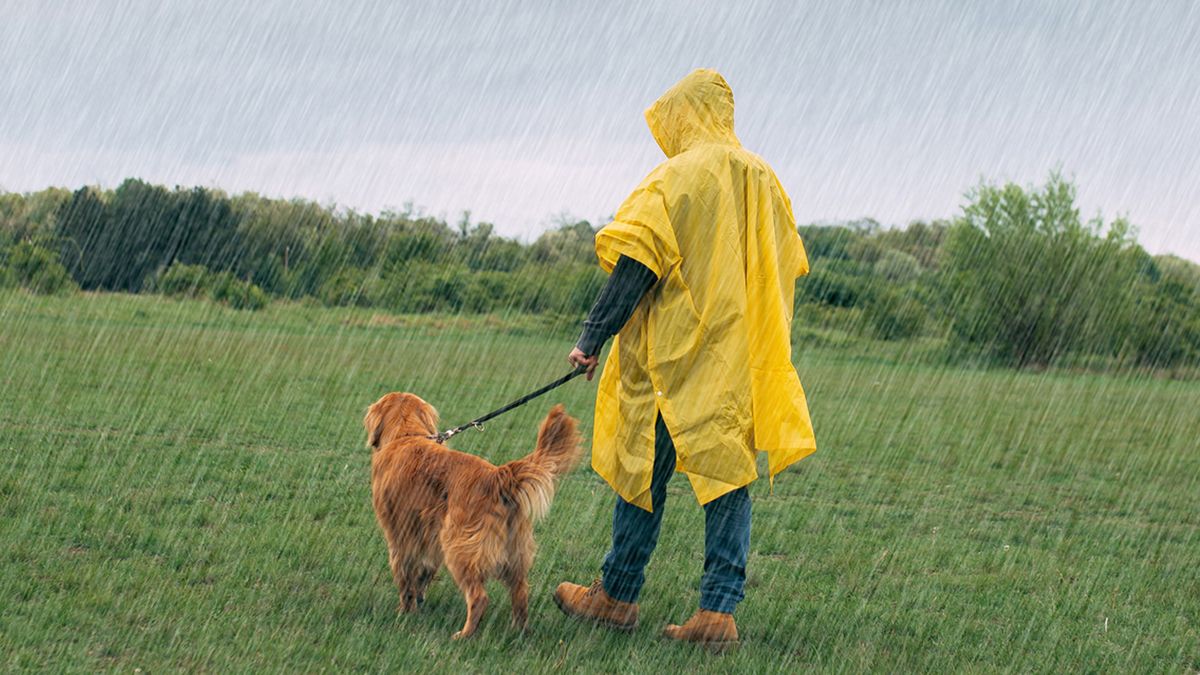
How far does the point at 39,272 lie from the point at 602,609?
28.3 metres

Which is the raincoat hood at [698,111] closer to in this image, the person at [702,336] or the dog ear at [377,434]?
the person at [702,336]

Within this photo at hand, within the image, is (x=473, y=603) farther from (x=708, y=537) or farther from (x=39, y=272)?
(x=39, y=272)

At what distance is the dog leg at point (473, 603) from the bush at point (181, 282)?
2664 centimetres

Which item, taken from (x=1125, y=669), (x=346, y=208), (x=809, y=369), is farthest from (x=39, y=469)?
(x=346, y=208)

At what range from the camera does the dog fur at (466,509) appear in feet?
13.1

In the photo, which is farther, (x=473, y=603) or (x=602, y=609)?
(x=602, y=609)

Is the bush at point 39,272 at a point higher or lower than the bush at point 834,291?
lower

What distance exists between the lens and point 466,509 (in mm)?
4035

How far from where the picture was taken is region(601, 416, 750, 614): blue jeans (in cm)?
411

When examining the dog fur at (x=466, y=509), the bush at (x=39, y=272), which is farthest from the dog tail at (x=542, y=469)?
the bush at (x=39, y=272)

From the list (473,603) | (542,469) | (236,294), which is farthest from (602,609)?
(236,294)

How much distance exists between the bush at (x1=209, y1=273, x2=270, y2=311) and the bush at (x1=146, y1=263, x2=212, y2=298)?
1.87ft

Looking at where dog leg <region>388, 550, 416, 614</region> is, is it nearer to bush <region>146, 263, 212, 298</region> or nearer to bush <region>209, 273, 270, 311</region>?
bush <region>209, 273, 270, 311</region>

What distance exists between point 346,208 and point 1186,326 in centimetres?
2328
